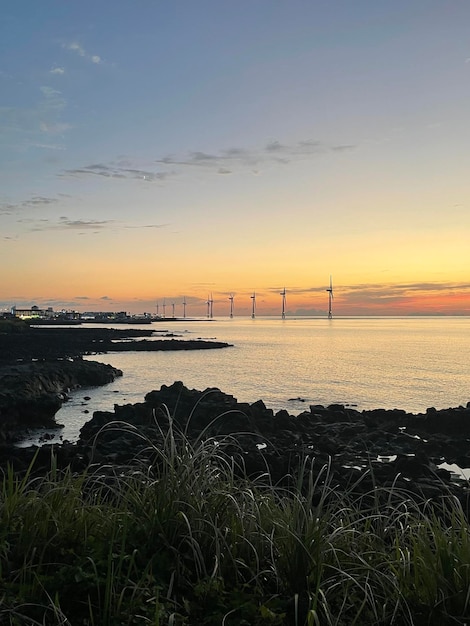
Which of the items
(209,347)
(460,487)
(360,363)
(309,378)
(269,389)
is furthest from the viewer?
(209,347)

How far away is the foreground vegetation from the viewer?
3.98m

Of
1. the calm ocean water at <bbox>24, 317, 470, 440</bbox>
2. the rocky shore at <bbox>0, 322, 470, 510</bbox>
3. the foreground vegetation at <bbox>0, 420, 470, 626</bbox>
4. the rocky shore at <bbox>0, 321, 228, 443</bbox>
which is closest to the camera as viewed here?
the foreground vegetation at <bbox>0, 420, 470, 626</bbox>

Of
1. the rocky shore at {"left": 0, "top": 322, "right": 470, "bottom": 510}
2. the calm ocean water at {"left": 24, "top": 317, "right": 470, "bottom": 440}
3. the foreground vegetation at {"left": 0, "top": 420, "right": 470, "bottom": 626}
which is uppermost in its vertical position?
the foreground vegetation at {"left": 0, "top": 420, "right": 470, "bottom": 626}

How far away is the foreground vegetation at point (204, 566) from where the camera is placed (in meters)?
3.98

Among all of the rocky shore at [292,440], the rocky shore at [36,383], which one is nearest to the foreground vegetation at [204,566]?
the rocky shore at [292,440]

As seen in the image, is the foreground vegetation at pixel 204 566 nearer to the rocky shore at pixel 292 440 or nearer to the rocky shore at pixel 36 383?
the rocky shore at pixel 292 440

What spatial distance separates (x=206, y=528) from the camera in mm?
4945

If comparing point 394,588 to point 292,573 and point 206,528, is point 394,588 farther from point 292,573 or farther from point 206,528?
point 206,528

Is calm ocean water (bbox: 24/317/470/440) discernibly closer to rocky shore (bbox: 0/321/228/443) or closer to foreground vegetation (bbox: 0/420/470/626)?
rocky shore (bbox: 0/321/228/443)

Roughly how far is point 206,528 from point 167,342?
82.1 m

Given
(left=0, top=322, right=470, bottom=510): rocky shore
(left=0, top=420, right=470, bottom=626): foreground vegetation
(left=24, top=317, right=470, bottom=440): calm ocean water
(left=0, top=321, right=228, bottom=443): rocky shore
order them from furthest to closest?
(left=24, top=317, right=470, bottom=440): calm ocean water, (left=0, top=321, right=228, bottom=443): rocky shore, (left=0, top=322, right=470, bottom=510): rocky shore, (left=0, top=420, right=470, bottom=626): foreground vegetation

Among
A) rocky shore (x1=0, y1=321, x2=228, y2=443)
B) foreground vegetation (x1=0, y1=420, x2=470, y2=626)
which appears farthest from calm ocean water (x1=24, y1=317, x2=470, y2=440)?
foreground vegetation (x1=0, y1=420, x2=470, y2=626)

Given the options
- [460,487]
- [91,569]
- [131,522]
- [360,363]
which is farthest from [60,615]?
[360,363]

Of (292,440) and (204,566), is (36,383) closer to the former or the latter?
(292,440)
